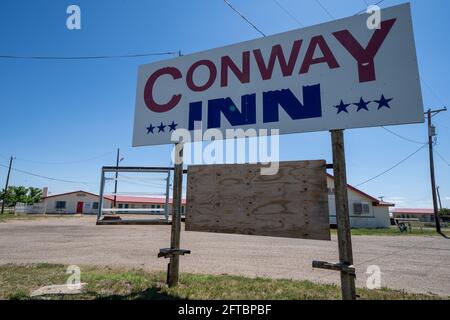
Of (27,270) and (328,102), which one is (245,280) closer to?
(328,102)

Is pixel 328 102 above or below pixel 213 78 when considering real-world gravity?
below

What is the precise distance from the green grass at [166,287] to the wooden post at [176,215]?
249 mm

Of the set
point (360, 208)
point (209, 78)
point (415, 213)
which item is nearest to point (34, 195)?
point (360, 208)

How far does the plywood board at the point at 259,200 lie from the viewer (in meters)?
4.21

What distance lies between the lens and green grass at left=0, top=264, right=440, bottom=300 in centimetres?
480

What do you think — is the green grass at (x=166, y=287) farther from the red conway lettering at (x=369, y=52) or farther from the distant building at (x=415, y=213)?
the distant building at (x=415, y=213)

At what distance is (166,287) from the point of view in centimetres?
524

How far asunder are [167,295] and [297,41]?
4.86m

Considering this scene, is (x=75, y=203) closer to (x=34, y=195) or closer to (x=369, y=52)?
(x=34, y=195)

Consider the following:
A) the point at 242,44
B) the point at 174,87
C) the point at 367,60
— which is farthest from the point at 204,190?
the point at 367,60

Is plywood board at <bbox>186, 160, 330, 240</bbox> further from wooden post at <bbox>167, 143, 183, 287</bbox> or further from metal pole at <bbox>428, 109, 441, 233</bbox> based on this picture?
metal pole at <bbox>428, 109, 441, 233</bbox>

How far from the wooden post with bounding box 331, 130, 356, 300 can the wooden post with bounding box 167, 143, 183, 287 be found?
2.84m

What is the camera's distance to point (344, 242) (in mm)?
3908

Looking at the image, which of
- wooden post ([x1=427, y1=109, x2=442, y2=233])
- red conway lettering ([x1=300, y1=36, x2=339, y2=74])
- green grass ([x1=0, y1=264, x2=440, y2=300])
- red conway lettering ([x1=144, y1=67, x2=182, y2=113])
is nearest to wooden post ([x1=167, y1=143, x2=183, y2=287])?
green grass ([x1=0, y1=264, x2=440, y2=300])
